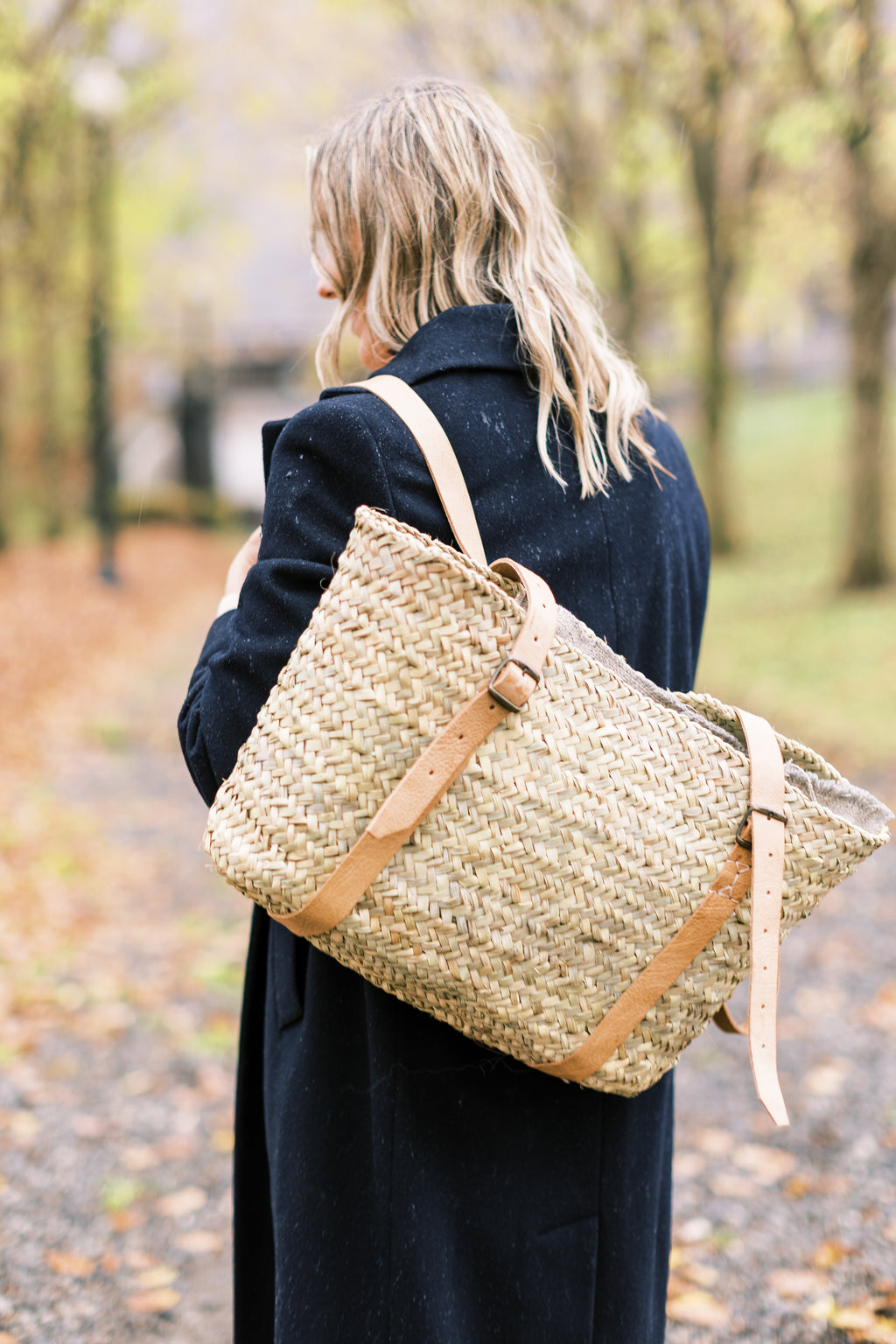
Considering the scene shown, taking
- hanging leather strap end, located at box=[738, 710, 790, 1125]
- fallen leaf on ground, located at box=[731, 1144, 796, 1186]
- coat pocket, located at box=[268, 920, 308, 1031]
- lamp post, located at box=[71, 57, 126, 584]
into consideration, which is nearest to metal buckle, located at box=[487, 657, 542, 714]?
hanging leather strap end, located at box=[738, 710, 790, 1125]

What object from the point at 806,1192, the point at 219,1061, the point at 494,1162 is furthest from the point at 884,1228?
the point at 219,1061

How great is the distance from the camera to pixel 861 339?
1136 centimetres

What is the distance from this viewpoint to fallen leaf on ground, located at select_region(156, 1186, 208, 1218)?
3145 mm

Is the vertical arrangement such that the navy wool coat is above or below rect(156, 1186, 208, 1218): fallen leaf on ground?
above

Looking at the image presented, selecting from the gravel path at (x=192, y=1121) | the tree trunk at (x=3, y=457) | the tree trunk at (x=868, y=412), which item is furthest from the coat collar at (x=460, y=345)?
the tree trunk at (x=3, y=457)

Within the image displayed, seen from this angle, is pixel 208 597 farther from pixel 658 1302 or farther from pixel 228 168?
pixel 658 1302

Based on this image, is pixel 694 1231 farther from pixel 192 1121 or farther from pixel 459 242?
pixel 459 242

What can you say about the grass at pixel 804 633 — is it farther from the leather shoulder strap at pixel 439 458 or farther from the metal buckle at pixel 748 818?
the leather shoulder strap at pixel 439 458

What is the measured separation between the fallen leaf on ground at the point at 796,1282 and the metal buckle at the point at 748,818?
1995 mm

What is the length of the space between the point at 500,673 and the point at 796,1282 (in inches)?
92.6

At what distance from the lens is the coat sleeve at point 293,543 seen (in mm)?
1385

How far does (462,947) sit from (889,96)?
32.2ft

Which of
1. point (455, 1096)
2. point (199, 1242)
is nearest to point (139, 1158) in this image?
point (199, 1242)

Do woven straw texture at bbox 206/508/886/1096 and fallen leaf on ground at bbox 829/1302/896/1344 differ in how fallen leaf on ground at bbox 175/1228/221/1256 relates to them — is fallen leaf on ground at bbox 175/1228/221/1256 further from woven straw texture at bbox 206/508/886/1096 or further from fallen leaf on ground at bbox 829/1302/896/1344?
woven straw texture at bbox 206/508/886/1096
